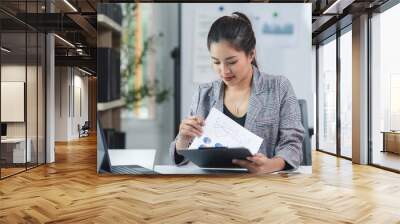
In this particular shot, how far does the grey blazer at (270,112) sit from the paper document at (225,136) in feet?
0.32

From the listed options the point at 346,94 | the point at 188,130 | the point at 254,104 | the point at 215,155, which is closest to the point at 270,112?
the point at 254,104

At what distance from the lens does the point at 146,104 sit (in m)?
6.39

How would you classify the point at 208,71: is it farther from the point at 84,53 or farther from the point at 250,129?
the point at 84,53

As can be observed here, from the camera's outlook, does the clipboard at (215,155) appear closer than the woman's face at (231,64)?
Yes

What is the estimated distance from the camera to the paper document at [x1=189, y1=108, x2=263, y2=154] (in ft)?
20.3

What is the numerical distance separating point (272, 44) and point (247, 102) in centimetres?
102

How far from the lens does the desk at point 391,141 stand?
7.21 m

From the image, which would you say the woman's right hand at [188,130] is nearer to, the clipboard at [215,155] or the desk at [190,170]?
the clipboard at [215,155]

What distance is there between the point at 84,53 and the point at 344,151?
8709 mm

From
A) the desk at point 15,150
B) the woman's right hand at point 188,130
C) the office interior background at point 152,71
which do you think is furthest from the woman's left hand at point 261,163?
the desk at point 15,150

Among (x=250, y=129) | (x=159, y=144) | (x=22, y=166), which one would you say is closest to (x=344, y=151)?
(x=250, y=129)

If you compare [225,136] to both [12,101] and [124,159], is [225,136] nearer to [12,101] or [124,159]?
[124,159]

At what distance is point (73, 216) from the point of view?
4082 millimetres

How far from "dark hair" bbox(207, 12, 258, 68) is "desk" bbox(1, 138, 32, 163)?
3.66m
